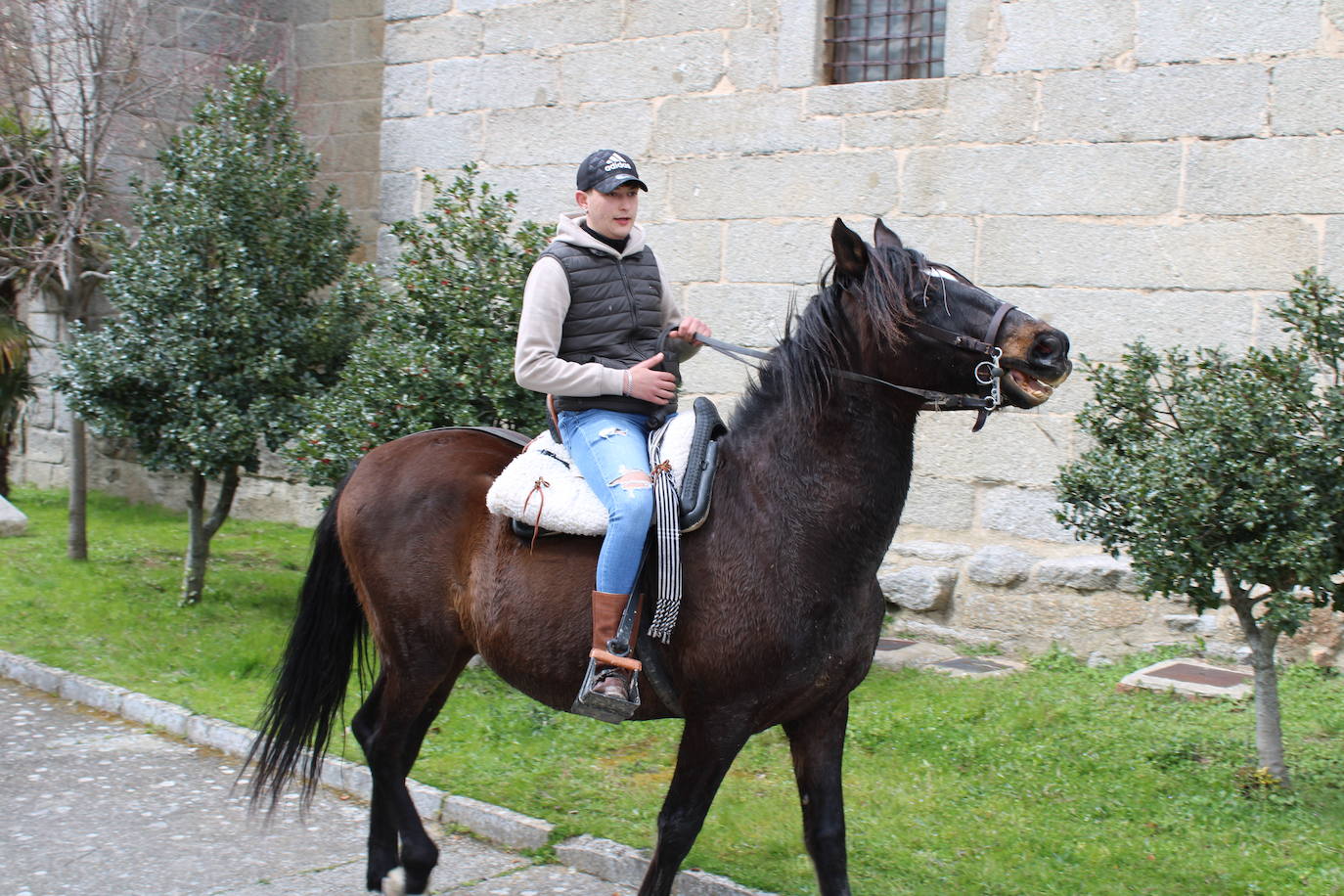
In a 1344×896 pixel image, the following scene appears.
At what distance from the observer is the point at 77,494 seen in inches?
370

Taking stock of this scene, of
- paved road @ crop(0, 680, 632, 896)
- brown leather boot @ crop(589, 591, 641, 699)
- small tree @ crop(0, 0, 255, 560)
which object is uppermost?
small tree @ crop(0, 0, 255, 560)

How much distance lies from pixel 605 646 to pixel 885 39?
5685 millimetres

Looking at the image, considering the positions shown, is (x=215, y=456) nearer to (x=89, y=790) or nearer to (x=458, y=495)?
(x=89, y=790)

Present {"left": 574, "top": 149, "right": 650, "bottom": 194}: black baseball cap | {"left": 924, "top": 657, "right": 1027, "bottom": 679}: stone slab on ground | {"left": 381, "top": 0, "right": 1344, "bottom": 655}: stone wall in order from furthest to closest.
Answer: {"left": 924, "top": 657, "right": 1027, "bottom": 679}: stone slab on ground < {"left": 381, "top": 0, "right": 1344, "bottom": 655}: stone wall < {"left": 574, "top": 149, "right": 650, "bottom": 194}: black baseball cap

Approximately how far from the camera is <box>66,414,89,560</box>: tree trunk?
9328 mm

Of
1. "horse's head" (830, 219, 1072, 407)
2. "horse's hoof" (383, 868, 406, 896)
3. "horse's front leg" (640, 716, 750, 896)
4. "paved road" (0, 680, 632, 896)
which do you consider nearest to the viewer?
"horse's head" (830, 219, 1072, 407)

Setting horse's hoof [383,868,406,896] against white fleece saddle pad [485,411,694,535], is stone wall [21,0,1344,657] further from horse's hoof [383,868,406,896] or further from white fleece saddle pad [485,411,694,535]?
horse's hoof [383,868,406,896]

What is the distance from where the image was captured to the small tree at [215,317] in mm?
7949

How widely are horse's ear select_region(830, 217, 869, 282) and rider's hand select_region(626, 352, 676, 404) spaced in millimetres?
714

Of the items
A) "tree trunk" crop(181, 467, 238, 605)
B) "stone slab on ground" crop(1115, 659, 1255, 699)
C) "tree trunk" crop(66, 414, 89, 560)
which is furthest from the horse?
"tree trunk" crop(66, 414, 89, 560)

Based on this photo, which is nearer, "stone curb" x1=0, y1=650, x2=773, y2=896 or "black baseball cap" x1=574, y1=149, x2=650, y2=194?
"black baseball cap" x1=574, y1=149, x2=650, y2=194

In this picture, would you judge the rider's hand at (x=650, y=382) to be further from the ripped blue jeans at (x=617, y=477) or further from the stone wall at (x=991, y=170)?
the stone wall at (x=991, y=170)

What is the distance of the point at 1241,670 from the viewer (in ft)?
22.2

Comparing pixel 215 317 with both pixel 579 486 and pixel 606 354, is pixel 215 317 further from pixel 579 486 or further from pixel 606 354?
pixel 579 486
